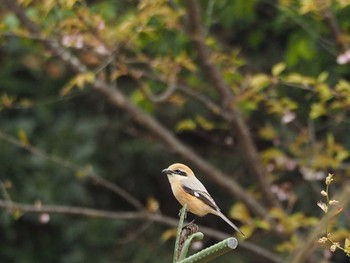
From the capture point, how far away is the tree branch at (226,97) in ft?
19.7

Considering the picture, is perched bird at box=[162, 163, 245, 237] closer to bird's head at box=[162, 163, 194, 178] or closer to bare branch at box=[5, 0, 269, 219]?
bird's head at box=[162, 163, 194, 178]

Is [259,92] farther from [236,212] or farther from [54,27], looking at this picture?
[54,27]

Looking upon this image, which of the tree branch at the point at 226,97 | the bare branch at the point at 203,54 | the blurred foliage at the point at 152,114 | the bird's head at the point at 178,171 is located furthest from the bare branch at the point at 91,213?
the bird's head at the point at 178,171

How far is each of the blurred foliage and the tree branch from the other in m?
0.11

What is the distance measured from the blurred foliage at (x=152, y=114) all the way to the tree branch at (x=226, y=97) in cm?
11

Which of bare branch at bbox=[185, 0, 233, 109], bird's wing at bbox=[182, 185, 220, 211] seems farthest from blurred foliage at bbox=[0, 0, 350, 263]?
bird's wing at bbox=[182, 185, 220, 211]

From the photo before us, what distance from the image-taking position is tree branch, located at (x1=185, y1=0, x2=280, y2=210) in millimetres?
6016

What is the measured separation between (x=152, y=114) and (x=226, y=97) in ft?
7.52

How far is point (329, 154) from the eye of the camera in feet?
20.4

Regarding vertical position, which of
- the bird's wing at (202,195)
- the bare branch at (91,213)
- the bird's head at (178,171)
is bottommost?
the bare branch at (91,213)

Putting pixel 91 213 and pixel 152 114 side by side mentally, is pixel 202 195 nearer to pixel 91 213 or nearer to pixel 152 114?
pixel 91 213

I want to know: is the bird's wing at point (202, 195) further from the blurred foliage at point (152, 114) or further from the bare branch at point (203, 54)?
the bare branch at point (203, 54)

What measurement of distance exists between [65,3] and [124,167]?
516 cm

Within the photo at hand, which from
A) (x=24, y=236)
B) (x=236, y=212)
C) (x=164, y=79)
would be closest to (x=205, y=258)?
(x=236, y=212)
